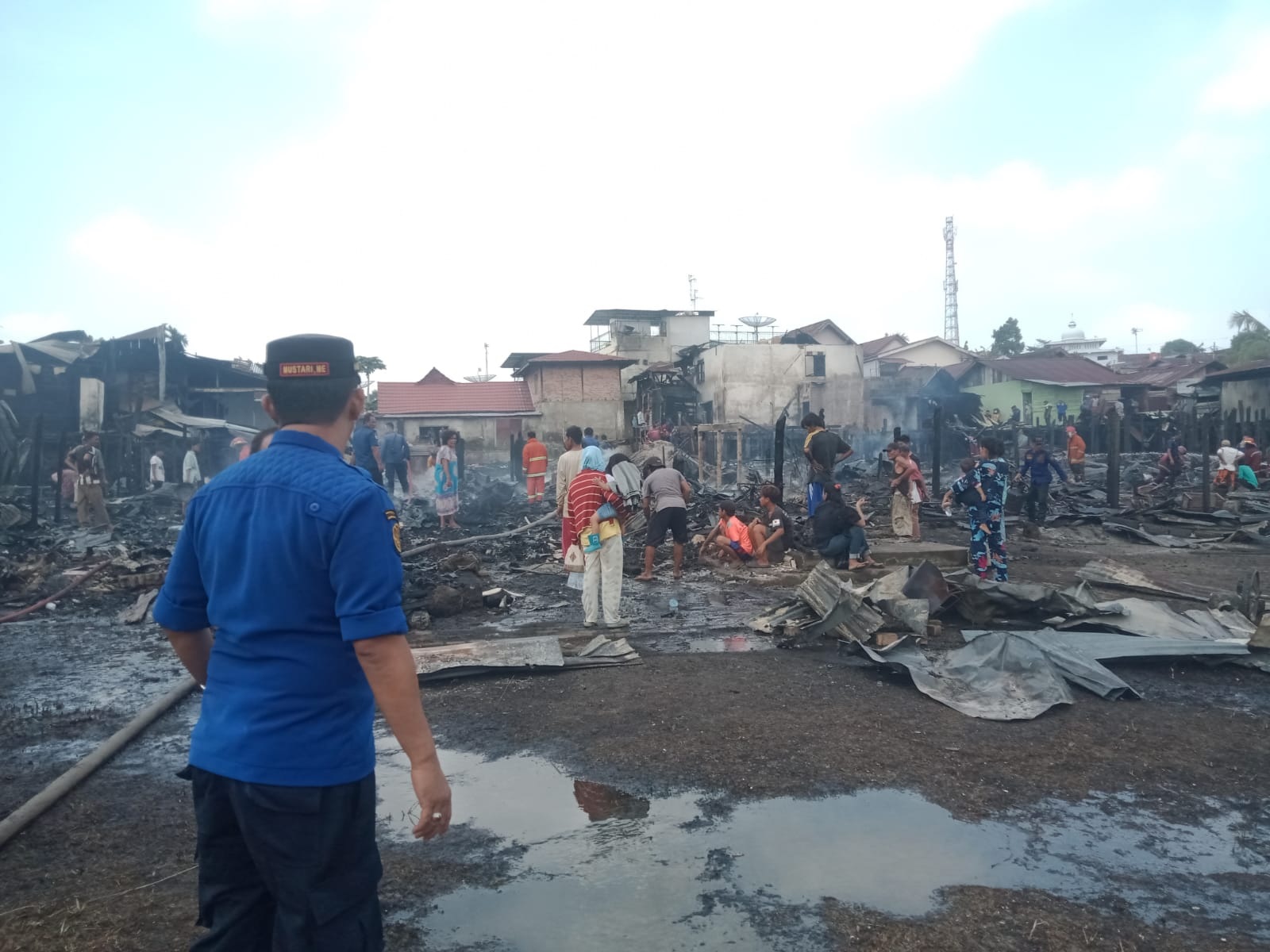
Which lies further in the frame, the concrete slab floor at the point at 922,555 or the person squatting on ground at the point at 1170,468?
the person squatting on ground at the point at 1170,468

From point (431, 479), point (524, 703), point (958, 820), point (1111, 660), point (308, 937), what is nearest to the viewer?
point (308, 937)

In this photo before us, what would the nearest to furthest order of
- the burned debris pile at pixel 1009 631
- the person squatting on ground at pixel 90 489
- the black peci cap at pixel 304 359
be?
the black peci cap at pixel 304 359 < the burned debris pile at pixel 1009 631 < the person squatting on ground at pixel 90 489

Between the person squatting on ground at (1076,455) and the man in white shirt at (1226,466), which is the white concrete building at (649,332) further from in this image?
the man in white shirt at (1226,466)

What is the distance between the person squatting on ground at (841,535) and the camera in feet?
34.9

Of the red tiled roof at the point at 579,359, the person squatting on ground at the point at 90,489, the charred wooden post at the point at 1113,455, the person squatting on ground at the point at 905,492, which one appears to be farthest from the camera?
the red tiled roof at the point at 579,359

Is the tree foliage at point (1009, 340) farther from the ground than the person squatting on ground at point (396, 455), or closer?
farther from the ground

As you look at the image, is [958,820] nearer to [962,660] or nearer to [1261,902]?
[1261,902]

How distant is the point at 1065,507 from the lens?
17844mm

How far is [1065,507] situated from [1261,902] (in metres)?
15.9

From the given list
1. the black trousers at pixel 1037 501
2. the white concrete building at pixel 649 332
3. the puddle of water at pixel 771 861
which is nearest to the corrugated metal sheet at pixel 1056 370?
the white concrete building at pixel 649 332

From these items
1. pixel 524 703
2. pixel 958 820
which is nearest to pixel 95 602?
pixel 524 703

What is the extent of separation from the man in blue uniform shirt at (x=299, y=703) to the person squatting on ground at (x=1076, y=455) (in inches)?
932

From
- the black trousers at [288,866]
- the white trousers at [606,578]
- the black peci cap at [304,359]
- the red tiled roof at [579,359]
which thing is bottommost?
the white trousers at [606,578]

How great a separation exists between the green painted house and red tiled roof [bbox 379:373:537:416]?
21.9 metres
